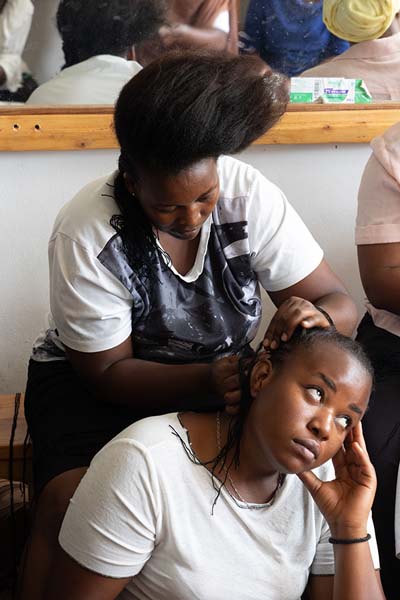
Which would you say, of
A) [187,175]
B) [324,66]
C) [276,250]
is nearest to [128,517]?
[187,175]

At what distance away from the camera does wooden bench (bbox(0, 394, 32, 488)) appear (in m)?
1.83

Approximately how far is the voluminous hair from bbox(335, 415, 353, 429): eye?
0.43m

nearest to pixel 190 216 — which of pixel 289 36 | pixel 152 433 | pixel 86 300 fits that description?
pixel 86 300

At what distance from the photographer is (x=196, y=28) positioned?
82.2 inches

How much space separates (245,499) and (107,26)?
1217 millimetres

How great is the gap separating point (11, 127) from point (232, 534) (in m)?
1.13

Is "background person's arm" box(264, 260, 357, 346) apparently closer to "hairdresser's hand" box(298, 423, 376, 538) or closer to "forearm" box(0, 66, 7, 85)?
"hairdresser's hand" box(298, 423, 376, 538)

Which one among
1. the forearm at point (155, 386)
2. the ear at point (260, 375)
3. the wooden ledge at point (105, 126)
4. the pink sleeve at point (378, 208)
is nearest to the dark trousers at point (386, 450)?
the pink sleeve at point (378, 208)

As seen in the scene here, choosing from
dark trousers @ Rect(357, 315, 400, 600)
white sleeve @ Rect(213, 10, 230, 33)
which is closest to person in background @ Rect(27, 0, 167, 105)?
white sleeve @ Rect(213, 10, 230, 33)

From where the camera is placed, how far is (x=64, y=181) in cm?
210

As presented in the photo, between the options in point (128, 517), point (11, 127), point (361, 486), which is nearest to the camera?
point (128, 517)

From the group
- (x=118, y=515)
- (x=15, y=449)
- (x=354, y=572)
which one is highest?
(x=118, y=515)

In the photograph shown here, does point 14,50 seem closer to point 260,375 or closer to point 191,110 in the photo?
point 191,110

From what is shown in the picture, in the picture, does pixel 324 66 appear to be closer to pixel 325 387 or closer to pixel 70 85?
pixel 70 85
